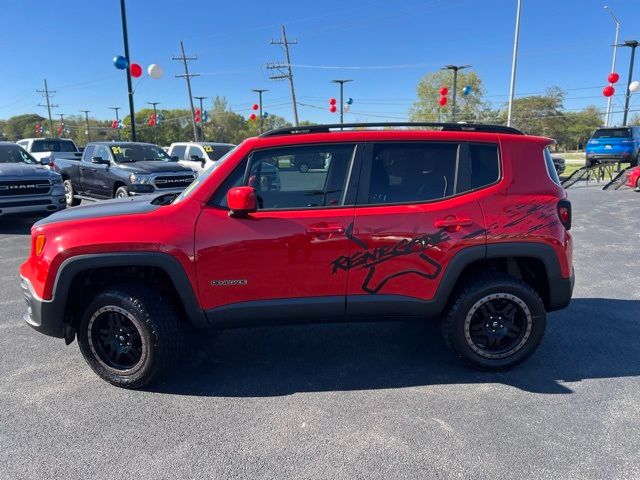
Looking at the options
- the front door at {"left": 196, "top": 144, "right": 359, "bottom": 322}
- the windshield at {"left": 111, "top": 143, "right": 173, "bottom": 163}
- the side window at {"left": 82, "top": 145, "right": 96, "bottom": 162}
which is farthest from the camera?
the side window at {"left": 82, "top": 145, "right": 96, "bottom": 162}

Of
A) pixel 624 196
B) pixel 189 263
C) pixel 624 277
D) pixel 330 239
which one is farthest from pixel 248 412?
pixel 624 196

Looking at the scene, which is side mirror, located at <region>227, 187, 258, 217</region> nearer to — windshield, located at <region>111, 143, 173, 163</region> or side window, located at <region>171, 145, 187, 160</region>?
windshield, located at <region>111, 143, 173, 163</region>

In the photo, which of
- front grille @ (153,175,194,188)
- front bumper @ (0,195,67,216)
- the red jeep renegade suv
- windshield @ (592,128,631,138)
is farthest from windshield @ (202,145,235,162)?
windshield @ (592,128,631,138)

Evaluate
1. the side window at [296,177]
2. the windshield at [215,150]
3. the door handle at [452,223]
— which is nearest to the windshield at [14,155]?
the windshield at [215,150]

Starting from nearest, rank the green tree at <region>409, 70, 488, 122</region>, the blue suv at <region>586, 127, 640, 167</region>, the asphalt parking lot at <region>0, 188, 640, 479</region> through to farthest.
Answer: the asphalt parking lot at <region>0, 188, 640, 479</region> → the blue suv at <region>586, 127, 640, 167</region> → the green tree at <region>409, 70, 488, 122</region>

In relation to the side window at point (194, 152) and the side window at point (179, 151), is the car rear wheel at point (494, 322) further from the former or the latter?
the side window at point (179, 151)

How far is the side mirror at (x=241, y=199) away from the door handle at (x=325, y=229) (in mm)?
418

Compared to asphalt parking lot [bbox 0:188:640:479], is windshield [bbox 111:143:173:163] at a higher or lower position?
higher

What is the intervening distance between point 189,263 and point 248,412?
106cm

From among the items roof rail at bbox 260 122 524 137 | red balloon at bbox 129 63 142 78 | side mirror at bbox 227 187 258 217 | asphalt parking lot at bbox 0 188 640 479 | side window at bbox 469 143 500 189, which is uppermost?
red balloon at bbox 129 63 142 78

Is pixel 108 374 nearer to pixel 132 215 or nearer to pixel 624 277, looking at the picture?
pixel 132 215

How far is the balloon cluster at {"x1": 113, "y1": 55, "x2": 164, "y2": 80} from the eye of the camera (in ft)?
51.5

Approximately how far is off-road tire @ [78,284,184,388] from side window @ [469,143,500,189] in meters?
2.40

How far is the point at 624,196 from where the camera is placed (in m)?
13.2
